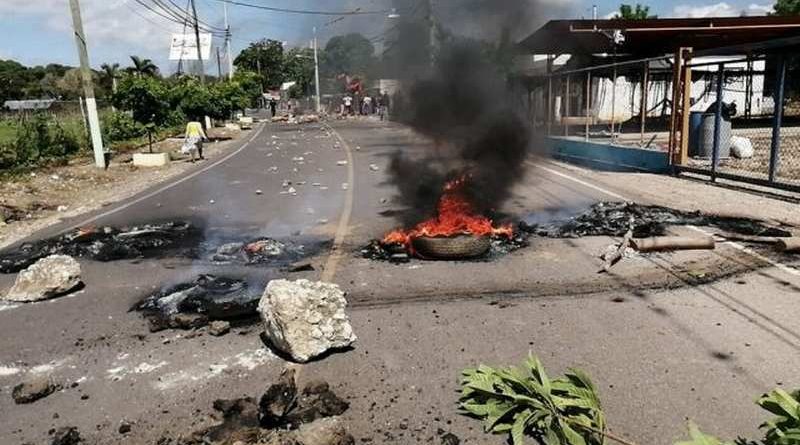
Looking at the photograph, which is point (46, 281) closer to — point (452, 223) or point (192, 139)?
point (452, 223)

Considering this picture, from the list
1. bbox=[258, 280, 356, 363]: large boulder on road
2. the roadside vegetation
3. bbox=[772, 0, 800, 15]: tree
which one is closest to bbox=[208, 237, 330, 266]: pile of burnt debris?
bbox=[258, 280, 356, 363]: large boulder on road

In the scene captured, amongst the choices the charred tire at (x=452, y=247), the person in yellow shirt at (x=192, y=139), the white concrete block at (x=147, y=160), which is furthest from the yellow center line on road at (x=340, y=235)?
the person in yellow shirt at (x=192, y=139)

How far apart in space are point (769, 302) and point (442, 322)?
2522 mm

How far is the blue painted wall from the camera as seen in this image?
1302cm

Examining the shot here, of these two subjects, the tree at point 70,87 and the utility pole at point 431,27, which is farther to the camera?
the tree at point 70,87

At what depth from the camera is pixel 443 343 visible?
415 cm

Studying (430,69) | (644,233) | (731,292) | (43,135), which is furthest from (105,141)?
(731,292)

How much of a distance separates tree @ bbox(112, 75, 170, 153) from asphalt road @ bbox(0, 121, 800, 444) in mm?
14054

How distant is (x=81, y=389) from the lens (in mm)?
3730

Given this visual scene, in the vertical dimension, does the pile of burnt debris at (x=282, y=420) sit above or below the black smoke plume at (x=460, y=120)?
below

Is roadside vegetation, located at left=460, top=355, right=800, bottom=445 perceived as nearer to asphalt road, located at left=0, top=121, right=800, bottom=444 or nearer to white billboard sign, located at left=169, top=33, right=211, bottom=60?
asphalt road, located at left=0, top=121, right=800, bottom=444

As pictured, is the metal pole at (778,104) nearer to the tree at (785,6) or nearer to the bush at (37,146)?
the bush at (37,146)

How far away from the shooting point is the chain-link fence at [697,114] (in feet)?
36.4

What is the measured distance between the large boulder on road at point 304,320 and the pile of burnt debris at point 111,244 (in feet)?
11.0
